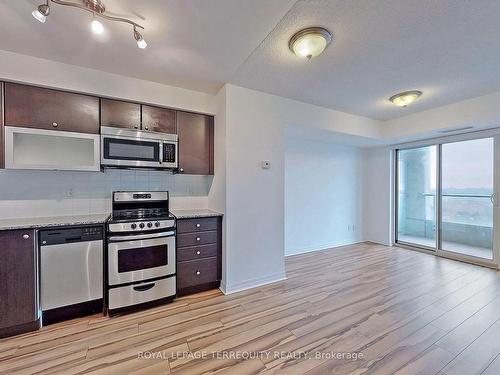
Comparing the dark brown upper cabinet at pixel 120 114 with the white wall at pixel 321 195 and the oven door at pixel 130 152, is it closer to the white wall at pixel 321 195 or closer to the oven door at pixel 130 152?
the oven door at pixel 130 152

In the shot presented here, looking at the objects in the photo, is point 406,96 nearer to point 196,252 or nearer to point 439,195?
point 439,195

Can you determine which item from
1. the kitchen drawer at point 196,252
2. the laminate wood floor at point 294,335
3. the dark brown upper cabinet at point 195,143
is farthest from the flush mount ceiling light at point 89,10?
the laminate wood floor at point 294,335

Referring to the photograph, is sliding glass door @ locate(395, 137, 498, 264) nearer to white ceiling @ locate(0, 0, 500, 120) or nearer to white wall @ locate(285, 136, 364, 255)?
white wall @ locate(285, 136, 364, 255)

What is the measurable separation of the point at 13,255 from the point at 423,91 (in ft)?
16.1

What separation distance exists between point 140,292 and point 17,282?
1.00 m

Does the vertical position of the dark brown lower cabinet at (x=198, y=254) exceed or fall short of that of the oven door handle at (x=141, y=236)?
it falls short

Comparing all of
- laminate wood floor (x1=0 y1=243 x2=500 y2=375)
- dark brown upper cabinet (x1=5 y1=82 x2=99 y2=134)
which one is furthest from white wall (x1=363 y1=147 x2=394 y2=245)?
dark brown upper cabinet (x1=5 y1=82 x2=99 y2=134)

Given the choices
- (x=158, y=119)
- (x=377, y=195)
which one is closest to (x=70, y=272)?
(x=158, y=119)

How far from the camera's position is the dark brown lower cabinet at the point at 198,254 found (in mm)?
2635

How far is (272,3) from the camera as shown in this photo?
1.58 m

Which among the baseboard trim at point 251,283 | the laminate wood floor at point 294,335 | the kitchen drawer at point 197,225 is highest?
the kitchen drawer at point 197,225

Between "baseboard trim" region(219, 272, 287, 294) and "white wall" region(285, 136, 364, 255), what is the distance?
1147 mm

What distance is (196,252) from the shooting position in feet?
8.91

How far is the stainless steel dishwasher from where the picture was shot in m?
2.04
